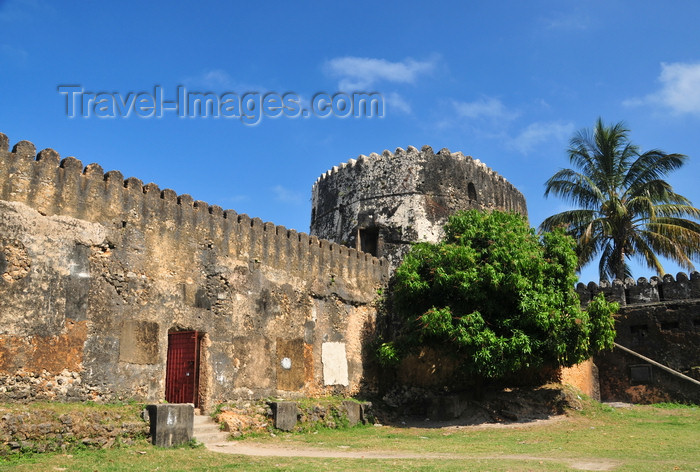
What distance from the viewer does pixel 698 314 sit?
15734 mm

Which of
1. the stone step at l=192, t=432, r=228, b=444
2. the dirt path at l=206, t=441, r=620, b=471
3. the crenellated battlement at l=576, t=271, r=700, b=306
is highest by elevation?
the crenellated battlement at l=576, t=271, r=700, b=306

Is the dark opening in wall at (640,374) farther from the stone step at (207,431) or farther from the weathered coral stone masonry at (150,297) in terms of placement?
the stone step at (207,431)

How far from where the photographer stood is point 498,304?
42.7 feet

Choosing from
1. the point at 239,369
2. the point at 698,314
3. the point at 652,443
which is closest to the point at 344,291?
the point at 239,369

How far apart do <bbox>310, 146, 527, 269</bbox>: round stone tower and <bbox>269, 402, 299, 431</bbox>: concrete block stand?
19.3 ft

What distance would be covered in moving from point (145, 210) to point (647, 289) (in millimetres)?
12356

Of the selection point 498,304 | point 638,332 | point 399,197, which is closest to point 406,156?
point 399,197

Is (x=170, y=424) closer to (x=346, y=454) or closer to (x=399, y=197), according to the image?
(x=346, y=454)

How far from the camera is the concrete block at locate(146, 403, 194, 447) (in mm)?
9000

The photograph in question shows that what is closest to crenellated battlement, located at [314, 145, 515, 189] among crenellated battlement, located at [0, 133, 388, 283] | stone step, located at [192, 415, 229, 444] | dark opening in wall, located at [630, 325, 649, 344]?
crenellated battlement, located at [0, 133, 388, 283]

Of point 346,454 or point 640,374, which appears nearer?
point 346,454

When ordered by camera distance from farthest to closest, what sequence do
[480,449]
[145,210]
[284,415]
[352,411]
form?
1. [352,411]
2. [284,415]
3. [145,210]
4. [480,449]

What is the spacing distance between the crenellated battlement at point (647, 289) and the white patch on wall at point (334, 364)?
23.1 feet

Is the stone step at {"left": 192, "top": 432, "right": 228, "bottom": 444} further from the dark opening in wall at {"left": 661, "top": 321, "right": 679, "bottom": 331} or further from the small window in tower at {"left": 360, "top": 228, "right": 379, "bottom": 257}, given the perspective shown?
the dark opening in wall at {"left": 661, "top": 321, "right": 679, "bottom": 331}
